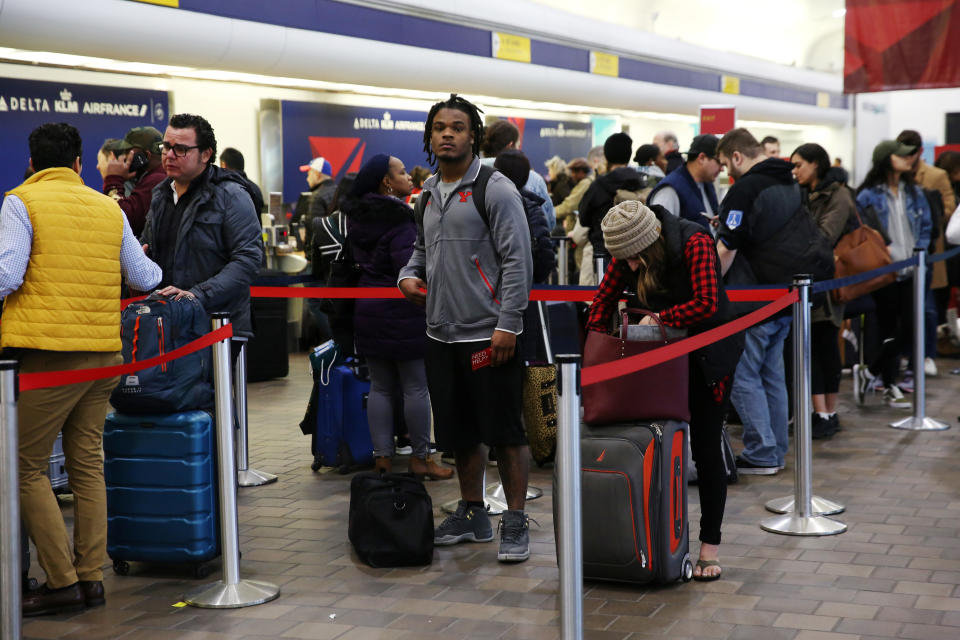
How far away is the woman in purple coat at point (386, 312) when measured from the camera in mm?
5414

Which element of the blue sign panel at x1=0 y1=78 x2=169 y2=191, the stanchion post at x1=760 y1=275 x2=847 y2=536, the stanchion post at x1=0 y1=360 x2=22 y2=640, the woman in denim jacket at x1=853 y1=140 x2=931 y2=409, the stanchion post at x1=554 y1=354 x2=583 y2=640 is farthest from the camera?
the blue sign panel at x1=0 y1=78 x2=169 y2=191

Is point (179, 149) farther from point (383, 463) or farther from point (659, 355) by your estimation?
point (659, 355)

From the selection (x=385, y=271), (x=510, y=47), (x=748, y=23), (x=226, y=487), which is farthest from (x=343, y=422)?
(x=748, y=23)

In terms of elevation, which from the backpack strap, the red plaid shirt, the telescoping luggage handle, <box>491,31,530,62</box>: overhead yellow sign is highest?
<box>491,31,530,62</box>: overhead yellow sign

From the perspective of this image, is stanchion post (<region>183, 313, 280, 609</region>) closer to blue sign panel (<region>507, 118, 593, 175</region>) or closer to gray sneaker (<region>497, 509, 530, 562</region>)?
gray sneaker (<region>497, 509, 530, 562</region>)

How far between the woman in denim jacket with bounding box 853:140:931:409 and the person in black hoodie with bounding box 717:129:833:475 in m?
2.16

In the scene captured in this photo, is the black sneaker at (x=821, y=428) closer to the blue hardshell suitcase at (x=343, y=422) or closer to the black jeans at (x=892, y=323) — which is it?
the black jeans at (x=892, y=323)

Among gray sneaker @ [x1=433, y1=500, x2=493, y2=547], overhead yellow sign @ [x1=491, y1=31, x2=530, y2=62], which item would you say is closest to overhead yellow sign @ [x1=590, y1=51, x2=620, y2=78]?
overhead yellow sign @ [x1=491, y1=31, x2=530, y2=62]

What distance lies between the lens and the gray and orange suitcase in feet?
12.3

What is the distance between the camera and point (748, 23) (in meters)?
23.7

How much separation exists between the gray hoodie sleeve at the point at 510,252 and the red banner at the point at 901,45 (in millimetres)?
3972

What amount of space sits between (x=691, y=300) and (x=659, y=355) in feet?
1.17

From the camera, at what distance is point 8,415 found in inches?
123

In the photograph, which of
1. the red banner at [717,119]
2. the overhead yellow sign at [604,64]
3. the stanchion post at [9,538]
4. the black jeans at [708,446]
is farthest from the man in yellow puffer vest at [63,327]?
the overhead yellow sign at [604,64]
